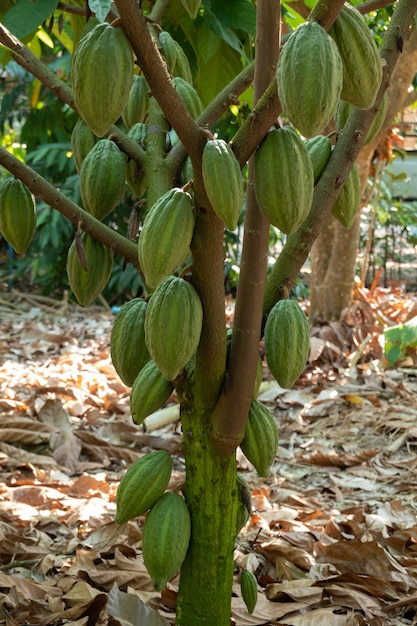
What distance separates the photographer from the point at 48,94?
539 centimetres

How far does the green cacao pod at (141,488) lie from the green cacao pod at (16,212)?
34cm

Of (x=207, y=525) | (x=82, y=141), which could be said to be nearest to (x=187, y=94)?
(x=82, y=141)

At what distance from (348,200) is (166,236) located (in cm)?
34

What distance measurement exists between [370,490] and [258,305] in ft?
4.61

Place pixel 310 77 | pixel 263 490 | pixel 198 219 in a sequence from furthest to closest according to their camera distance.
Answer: pixel 263 490 < pixel 198 219 < pixel 310 77

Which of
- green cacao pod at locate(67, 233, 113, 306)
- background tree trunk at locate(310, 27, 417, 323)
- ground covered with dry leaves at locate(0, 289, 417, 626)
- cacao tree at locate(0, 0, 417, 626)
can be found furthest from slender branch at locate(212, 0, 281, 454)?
background tree trunk at locate(310, 27, 417, 323)

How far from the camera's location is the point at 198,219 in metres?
0.95

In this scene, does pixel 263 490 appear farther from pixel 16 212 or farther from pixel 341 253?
pixel 341 253

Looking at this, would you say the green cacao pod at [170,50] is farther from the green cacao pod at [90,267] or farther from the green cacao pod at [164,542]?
the green cacao pod at [164,542]

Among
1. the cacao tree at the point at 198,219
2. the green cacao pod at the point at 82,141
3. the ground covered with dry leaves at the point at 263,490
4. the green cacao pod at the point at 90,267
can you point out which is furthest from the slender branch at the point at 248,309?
the green cacao pod at the point at 82,141

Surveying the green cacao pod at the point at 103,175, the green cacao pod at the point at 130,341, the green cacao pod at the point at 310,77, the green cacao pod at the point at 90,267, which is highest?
the green cacao pod at the point at 310,77

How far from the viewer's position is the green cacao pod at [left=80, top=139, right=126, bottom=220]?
3.51 ft

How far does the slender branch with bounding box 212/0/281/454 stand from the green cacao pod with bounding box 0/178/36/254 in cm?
29

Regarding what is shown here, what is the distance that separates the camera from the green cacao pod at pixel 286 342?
1009 millimetres
